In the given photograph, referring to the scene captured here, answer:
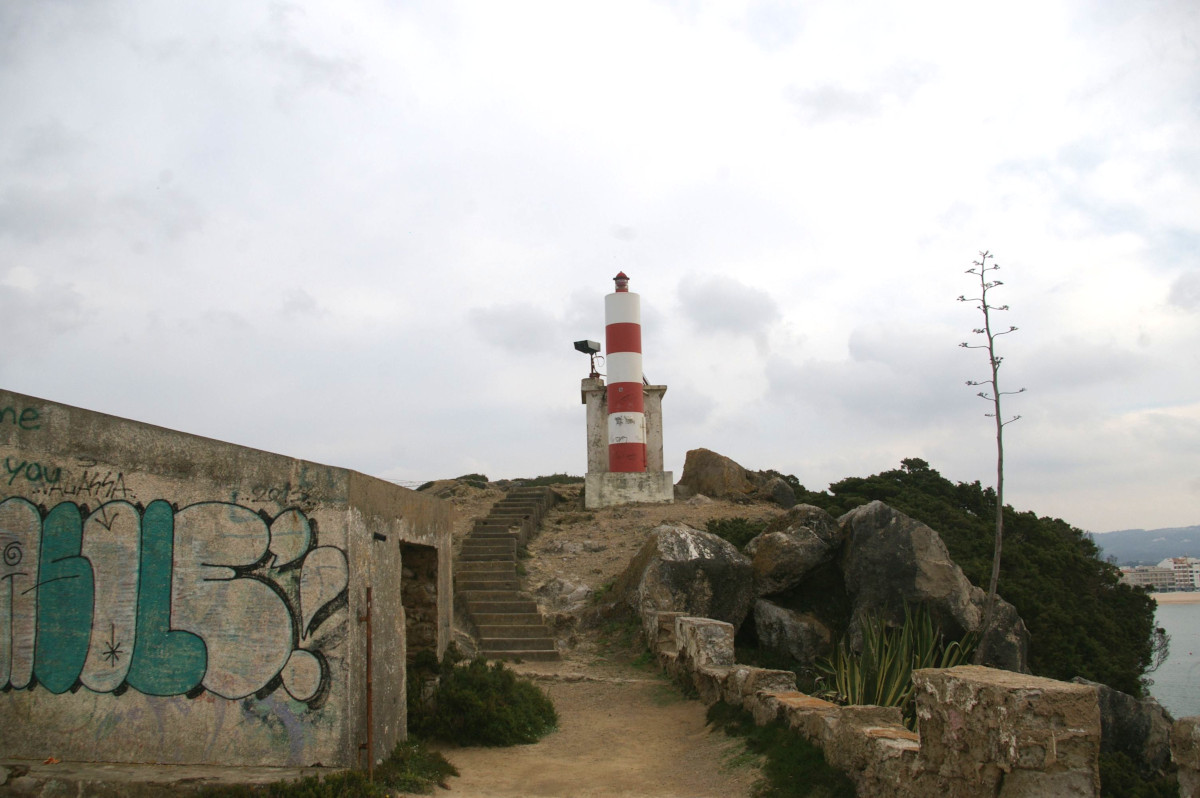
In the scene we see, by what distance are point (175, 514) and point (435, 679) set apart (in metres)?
3.74

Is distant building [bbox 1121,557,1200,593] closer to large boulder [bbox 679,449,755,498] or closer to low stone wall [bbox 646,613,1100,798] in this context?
large boulder [bbox 679,449,755,498]

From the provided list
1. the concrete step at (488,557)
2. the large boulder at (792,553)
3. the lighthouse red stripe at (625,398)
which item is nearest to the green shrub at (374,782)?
the large boulder at (792,553)

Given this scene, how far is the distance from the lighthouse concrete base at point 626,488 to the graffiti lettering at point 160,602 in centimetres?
1784

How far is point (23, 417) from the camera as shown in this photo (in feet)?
21.3

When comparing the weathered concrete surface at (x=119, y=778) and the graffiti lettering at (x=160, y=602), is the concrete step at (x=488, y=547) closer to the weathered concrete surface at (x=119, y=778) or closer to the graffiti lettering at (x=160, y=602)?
the graffiti lettering at (x=160, y=602)

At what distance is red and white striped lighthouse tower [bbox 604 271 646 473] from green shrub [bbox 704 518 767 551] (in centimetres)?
503

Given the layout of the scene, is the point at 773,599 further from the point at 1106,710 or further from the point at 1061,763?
the point at 1061,763

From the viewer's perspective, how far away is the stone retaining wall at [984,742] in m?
4.40

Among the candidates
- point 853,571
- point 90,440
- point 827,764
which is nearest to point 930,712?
point 827,764

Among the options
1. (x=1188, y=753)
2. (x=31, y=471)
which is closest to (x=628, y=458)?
(x=31, y=471)

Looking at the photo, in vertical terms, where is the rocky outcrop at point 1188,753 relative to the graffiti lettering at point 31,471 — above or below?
below

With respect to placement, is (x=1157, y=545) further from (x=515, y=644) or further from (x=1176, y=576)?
(x=515, y=644)

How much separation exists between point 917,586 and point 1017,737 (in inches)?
400

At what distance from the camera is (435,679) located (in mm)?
9273
